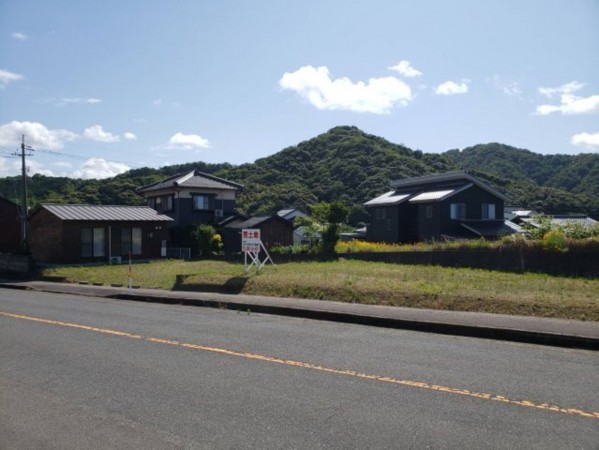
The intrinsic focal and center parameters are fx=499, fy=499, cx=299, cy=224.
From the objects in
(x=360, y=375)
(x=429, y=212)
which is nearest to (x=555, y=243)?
(x=360, y=375)

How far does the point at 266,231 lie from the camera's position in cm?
3391

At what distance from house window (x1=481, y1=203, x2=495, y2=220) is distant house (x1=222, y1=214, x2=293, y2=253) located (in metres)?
14.2

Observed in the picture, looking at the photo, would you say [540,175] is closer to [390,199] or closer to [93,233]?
[390,199]

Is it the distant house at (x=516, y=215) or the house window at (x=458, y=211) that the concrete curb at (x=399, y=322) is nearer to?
the house window at (x=458, y=211)

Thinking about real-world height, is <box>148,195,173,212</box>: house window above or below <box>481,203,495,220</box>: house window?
above

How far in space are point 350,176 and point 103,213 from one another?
44.9 metres

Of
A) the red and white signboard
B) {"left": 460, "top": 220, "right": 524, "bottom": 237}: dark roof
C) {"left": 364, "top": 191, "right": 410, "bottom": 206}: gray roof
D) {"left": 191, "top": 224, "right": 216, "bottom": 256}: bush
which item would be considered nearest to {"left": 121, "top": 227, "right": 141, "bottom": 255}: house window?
{"left": 191, "top": 224, "right": 216, "bottom": 256}: bush

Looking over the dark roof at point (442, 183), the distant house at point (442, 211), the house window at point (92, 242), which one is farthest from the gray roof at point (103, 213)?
the dark roof at point (442, 183)

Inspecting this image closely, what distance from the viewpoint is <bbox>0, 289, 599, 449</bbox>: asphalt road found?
169 inches

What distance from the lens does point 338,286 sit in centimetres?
1345

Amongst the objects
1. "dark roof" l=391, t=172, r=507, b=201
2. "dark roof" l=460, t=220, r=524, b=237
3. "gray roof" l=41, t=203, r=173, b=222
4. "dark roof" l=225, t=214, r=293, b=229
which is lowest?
"dark roof" l=460, t=220, r=524, b=237

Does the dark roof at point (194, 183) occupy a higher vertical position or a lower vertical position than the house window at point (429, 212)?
higher

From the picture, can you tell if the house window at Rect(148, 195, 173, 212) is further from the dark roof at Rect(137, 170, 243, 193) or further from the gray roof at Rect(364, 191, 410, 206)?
the gray roof at Rect(364, 191, 410, 206)

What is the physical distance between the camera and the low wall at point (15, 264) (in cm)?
2544
